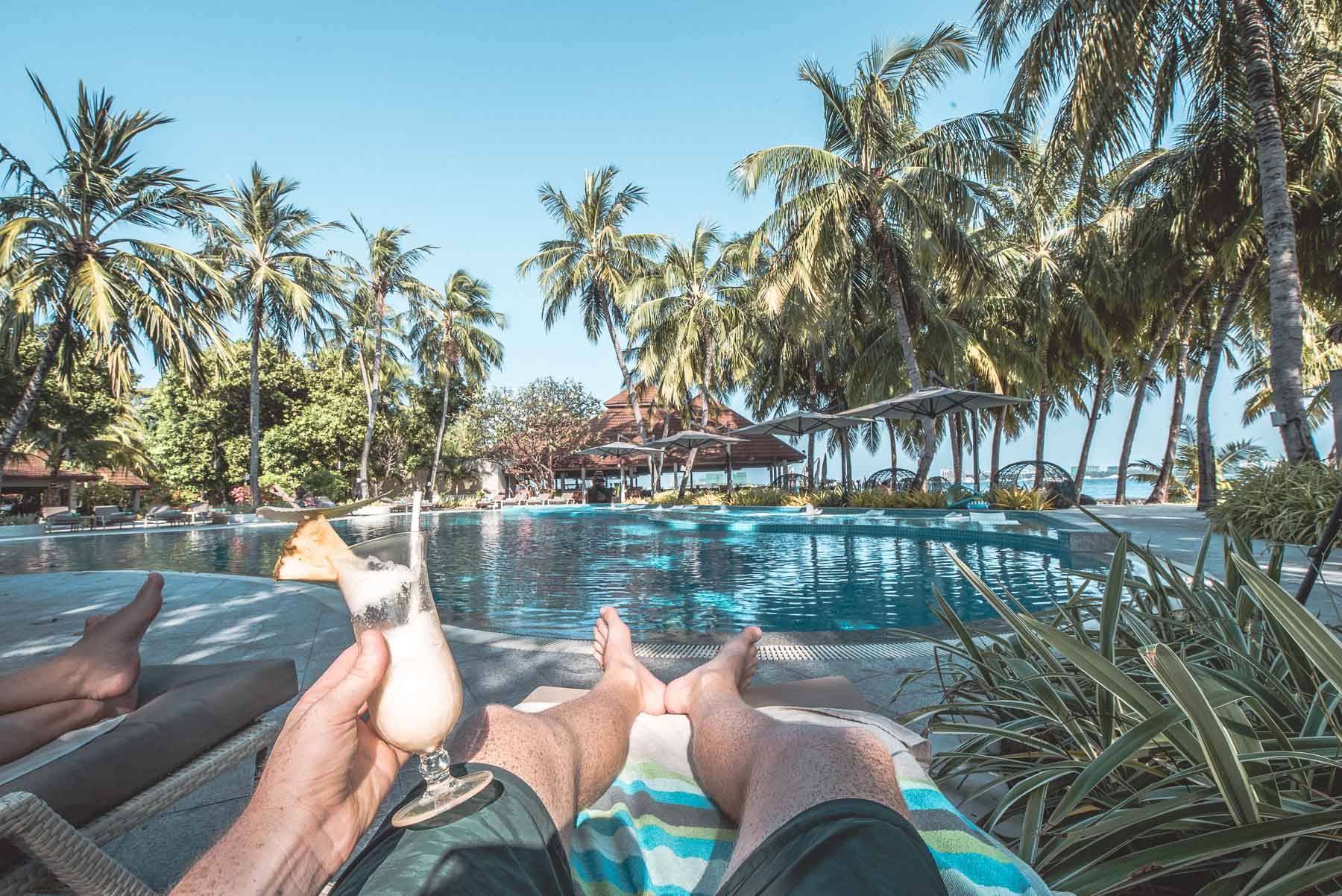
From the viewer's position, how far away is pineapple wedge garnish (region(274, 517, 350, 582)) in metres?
0.81

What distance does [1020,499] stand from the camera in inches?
385

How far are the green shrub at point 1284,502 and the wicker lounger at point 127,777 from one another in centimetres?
616

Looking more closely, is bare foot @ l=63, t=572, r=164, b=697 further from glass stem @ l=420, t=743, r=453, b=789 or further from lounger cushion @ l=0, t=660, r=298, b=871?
glass stem @ l=420, t=743, r=453, b=789

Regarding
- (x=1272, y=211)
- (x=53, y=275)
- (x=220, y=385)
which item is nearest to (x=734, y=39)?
(x=1272, y=211)

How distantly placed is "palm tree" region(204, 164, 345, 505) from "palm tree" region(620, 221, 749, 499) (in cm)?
904

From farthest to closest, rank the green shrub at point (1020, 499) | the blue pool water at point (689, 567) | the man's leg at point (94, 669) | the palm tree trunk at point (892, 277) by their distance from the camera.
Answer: the palm tree trunk at point (892, 277)
the green shrub at point (1020, 499)
the blue pool water at point (689, 567)
the man's leg at point (94, 669)

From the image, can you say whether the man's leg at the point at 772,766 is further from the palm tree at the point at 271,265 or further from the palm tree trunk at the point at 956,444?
the palm tree trunk at the point at 956,444

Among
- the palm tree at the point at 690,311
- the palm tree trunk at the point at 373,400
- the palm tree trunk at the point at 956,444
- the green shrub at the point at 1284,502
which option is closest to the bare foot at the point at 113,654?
the green shrub at the point at 1284,502

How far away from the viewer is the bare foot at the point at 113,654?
138 cm

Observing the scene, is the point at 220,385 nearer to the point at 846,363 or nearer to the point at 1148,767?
the point at 846,363

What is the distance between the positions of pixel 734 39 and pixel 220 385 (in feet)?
64.9

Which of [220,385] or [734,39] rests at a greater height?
[734,39]

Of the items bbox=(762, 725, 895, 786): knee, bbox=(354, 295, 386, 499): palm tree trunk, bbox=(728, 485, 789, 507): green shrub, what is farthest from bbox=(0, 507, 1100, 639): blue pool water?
bbox=(354, 295, 386, 499): palm tree trunk

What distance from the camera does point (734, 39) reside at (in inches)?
448
